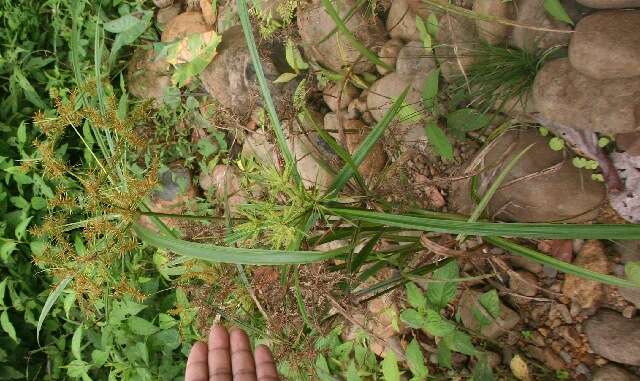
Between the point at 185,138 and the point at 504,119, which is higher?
the point at 504,119

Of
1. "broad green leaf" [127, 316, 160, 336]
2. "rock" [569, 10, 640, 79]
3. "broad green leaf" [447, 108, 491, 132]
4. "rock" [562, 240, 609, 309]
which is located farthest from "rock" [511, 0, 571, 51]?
"broad green leaf" [127, 316, 160, 336]

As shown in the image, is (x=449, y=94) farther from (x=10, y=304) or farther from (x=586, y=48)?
(x=10, y=304)

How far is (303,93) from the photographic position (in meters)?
1.59

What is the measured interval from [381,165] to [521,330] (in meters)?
0.66

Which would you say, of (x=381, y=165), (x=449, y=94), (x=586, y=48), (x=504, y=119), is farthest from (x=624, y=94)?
(x=381, y=165)

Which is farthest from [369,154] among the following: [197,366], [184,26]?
[184,26]

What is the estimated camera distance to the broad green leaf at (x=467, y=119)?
1.60 metres

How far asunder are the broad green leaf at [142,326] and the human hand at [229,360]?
2.04 feet

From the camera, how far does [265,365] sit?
168 centimetres

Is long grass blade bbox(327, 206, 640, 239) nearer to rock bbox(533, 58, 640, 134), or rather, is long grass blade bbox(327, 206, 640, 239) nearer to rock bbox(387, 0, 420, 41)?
rock bbox(533, 58, 640, 134)

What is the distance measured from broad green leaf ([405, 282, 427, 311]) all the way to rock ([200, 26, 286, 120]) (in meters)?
0.85

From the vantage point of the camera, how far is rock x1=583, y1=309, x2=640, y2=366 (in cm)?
148

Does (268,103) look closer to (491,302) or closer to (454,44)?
(454,44)

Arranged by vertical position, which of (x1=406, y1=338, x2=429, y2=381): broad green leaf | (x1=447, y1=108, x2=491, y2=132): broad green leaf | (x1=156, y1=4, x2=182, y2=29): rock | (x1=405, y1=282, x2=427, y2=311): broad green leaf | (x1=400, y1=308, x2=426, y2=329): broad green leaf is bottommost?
(x1=406, y1=338, x2=429, y2=381): broad green leaf
